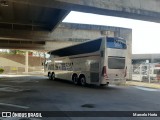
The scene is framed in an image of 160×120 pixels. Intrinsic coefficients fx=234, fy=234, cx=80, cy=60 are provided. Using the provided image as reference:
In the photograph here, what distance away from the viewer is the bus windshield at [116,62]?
1741cm

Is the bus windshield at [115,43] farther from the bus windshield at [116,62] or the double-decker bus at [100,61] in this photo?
the bus windshield at [116,62]

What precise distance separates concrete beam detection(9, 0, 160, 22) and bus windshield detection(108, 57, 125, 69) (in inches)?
169

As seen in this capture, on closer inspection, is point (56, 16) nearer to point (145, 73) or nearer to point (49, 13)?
point (49, 13)

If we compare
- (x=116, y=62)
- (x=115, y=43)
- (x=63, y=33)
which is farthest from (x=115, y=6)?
(x=63, y=33)

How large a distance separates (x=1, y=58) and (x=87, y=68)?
47.7 metres

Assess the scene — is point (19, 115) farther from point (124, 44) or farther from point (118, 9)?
point (124, 44)

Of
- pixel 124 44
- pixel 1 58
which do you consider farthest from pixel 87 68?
pixel 1 58

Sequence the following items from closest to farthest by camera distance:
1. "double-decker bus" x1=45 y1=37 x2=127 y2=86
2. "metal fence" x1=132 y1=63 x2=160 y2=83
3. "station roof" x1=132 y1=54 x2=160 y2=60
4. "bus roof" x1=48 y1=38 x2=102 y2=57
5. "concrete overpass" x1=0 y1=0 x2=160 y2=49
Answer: "concrete overpass" x1=0 y1=0 x2=160 y2=49 → "double-decker bus" x1=45 y1=37 x2=127 y2=86 → "bus roof" x1=48 y1=38 x2=102 y2=57 → "metal fence" x1=132 y1=63 x2=160 y2=83 → "station roof" x1=132 y1=54 x2=160 y2=60

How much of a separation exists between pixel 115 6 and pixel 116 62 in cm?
612

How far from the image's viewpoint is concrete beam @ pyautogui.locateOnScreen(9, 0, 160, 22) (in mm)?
11641

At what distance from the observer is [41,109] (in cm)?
941

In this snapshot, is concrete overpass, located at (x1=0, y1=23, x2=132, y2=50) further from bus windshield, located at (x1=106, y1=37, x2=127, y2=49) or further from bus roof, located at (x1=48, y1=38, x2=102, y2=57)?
bus windshield, located at (x1=106, y1=37, x2=127, y2=49)

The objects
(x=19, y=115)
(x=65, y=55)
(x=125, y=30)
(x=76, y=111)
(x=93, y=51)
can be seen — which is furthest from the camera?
(x=125, y=30)

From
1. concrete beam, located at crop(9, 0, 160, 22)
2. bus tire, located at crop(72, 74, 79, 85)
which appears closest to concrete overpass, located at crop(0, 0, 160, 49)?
concrete beam, located at crop(9, 0, 160, 22)
